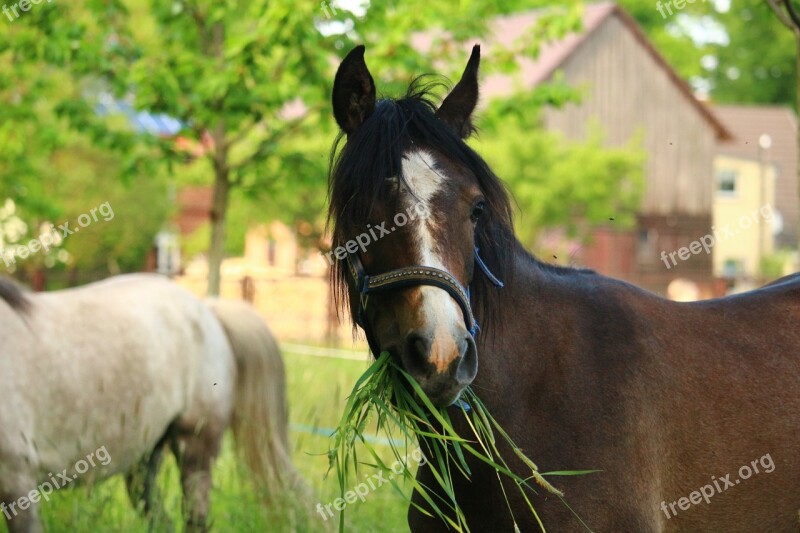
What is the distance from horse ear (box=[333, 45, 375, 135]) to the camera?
3.02 metres

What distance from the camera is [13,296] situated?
5.20 m

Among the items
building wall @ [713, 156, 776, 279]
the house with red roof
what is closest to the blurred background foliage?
the house with red roof

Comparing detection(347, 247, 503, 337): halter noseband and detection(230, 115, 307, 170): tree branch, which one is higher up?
detection(230, 115, 307, 170): tree branch

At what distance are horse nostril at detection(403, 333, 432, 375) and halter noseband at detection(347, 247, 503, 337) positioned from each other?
0.53 ft

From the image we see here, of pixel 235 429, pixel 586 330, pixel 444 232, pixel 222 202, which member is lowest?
pixel 235 429

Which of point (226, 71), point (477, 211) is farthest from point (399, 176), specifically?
point (226, 71)

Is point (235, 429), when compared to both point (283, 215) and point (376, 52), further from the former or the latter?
point (283, 215)

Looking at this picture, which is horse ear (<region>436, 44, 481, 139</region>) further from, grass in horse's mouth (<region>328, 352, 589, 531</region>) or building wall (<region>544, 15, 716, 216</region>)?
building wall (<region>544, 15, 716, 216</region>)

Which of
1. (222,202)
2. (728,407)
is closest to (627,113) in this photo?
(222,202)

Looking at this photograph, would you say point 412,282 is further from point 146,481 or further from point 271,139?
point 271,139

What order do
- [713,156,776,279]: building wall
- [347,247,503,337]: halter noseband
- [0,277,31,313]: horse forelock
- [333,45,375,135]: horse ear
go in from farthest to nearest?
[713,156,776,279]: building wall < [0,277,31,313]: horse forelock < [333,45,375,135]: horse ear < [347,247,503,337]: halter noseband

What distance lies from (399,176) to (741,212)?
45.0 metres

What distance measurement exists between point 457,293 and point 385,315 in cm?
25

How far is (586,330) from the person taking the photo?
10.3ft
